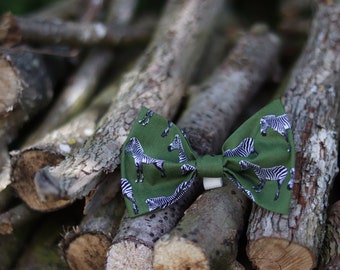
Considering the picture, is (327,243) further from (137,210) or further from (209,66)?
(209,66)

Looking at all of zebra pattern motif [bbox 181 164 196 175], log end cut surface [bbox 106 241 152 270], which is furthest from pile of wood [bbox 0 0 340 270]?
zebra pattern motif [bbox 181 164 196 175]

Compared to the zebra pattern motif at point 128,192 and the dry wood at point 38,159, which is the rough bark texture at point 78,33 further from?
the zebra pattern motif at point 128,192

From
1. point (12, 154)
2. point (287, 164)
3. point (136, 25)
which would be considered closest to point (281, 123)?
point (287, 164)

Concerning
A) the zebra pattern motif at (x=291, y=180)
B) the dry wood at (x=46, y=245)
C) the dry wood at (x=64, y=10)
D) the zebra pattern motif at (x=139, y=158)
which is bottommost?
the dry wood at (x=46, y=245)

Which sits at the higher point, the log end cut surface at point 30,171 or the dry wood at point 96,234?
Result: the log end cut surface at point 30,171

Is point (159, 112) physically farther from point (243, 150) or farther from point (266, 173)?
point (266, 173)

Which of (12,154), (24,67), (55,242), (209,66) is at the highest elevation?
(24,67)

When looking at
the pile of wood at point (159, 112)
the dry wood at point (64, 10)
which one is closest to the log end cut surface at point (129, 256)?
the pile of wood at point (159, 112)
